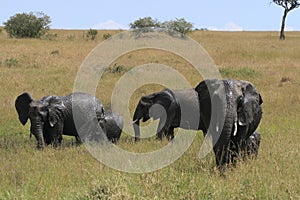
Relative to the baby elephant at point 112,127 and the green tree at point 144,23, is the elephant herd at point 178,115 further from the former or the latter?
the green tree at point 144,23

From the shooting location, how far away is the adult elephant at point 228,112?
7273 millimetres

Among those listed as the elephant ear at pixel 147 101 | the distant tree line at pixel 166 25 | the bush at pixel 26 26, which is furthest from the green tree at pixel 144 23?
the elephant ear at pixel 147 101

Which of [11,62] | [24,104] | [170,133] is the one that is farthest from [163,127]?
[11,62]

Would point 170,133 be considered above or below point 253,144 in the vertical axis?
below

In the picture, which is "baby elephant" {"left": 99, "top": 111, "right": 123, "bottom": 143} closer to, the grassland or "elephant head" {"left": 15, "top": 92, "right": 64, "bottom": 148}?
the grassland

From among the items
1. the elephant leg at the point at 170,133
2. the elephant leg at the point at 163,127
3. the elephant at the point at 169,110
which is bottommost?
the elephant leg at the point at 170,133

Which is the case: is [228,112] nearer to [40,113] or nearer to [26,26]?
[40,113]

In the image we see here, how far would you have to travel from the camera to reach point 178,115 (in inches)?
496

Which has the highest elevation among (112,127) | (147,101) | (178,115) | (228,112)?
(228,112)

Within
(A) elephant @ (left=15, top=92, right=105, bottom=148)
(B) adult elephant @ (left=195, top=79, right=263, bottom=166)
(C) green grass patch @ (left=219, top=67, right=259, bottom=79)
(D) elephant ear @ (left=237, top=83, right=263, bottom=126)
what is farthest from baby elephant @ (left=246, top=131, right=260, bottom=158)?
(C) green grass patch @ (left=219, top=67, right=259, bottom=79)

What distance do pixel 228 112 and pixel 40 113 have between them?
16.6ft

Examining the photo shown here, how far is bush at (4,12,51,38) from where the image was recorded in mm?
52438

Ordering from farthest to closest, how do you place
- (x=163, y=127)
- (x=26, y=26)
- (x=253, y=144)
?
1. (x=26, y=26)
2. (x=163, y=127)
3. (x=253, y=144)

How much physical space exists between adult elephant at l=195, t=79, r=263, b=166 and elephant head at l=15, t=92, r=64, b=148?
4195 mm
